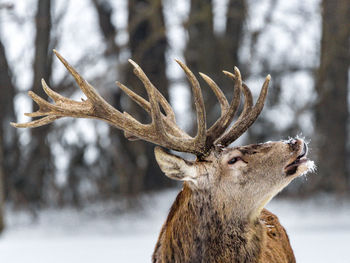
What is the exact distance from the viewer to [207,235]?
3.43 m

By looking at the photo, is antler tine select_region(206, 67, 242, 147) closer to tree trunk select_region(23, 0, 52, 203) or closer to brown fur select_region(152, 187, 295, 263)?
brown fur select_region(152, 187, 295, 263)

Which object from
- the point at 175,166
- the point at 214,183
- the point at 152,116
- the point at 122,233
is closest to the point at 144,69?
the point at 122,233

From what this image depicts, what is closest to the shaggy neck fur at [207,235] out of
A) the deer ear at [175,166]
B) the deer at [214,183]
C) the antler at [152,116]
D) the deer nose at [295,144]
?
the deer at [214,183]

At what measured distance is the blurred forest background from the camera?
33.6ft

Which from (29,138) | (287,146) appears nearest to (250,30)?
(29,138)

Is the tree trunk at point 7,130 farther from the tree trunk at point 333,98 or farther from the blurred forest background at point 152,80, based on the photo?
the tree trunk at point 333,98

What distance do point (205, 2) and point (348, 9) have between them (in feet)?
8.82

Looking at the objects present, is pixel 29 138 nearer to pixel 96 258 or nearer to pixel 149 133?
pixel 96 258

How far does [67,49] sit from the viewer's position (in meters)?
11.0

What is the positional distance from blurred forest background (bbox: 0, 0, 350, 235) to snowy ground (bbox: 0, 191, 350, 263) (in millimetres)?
289

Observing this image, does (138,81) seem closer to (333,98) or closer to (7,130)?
(7,130)

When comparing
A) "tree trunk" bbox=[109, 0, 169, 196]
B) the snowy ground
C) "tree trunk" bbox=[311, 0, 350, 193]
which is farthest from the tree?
"tree trunk" bbox=[311, 0, 350, 193]

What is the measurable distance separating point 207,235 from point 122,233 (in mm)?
6559

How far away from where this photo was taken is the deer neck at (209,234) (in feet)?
11.2
